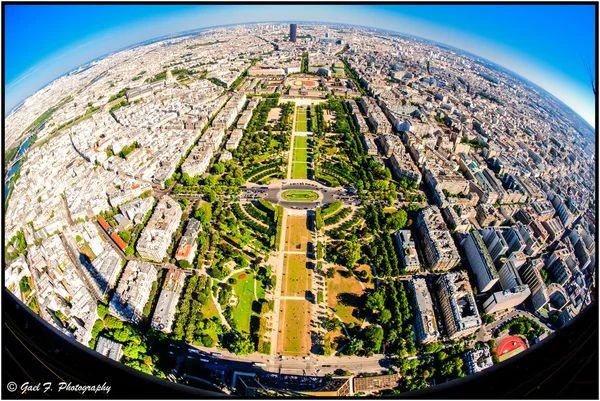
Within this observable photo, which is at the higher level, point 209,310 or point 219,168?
point 219,168

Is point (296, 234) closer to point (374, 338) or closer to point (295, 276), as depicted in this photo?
point (295, 276)

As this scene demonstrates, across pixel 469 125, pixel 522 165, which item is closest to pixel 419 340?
pixel 522 165

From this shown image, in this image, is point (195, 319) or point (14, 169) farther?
point (14, 169)

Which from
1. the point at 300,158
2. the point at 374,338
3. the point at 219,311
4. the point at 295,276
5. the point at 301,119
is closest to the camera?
the point at 374,338

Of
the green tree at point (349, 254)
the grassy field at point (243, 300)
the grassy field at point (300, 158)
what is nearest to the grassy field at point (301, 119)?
the grassy field at point (300, 158)

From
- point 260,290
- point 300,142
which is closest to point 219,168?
point 300,142

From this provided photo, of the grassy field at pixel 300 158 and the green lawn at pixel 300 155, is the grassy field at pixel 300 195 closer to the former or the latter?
the grassy field at pixel 300 158
